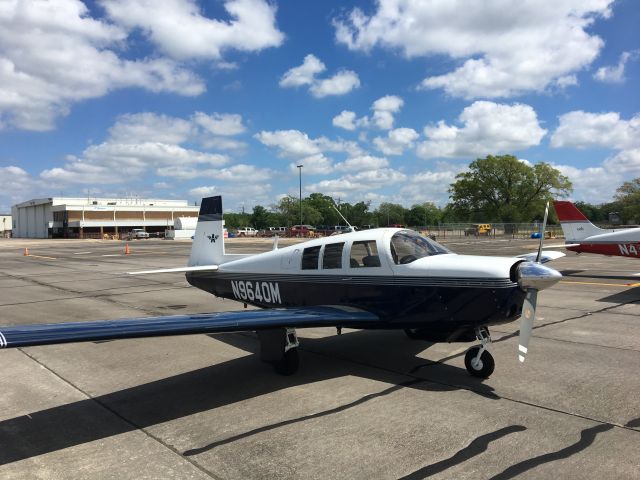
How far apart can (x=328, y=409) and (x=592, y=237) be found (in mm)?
17501

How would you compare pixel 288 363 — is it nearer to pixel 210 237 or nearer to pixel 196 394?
pixel 196 394

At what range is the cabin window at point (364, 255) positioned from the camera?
6523 millimetres

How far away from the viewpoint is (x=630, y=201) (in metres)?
86.1

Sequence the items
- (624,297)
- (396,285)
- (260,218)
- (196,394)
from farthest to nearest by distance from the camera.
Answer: (260,218) < (624,297) < (396,285) < (196,394)

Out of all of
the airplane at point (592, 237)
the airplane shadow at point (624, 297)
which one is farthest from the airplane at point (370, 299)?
the airplane at point (592, 237)

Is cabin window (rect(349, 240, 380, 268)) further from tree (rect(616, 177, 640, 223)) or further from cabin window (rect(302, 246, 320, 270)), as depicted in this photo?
tree (rect(616, 177, 640, 223))

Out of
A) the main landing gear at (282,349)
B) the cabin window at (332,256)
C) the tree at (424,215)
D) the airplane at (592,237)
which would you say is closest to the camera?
the main landing gear at (282,349)

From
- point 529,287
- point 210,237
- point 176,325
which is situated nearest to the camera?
point 176,325

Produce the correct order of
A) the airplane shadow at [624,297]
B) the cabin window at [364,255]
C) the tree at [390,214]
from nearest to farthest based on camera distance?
the cabin window at [364,255] → the airplane shadow at [624,297] → the tree at [390,214]

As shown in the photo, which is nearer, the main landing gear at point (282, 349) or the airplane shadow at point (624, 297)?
the main landing gear at point (282, 349)

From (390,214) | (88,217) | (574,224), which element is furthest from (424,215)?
(574,224)

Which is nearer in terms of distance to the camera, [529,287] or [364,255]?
[529,287]

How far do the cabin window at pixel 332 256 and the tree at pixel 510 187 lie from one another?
266ft

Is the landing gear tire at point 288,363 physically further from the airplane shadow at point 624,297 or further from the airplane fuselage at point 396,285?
the airplane shadow at point 624,297
